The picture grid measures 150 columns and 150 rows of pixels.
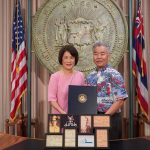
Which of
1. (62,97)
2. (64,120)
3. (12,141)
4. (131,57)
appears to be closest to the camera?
(64,120)

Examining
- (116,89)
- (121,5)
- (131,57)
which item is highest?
(121,5)

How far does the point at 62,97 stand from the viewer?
2.73m

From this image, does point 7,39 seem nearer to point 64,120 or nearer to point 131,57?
point 131,57

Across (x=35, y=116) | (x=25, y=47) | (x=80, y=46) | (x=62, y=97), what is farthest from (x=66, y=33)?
(x=62, y=97)

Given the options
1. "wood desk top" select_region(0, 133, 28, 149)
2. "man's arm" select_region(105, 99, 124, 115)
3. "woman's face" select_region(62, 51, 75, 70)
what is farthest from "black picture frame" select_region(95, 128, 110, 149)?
"woman's face" select_region(62, 51, 75, 70)

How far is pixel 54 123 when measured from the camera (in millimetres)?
1826

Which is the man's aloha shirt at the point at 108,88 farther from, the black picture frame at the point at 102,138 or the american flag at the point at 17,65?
the american flag at the point at 17,65

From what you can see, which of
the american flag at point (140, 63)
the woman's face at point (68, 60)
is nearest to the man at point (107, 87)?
the woman's face at point (68, 60)

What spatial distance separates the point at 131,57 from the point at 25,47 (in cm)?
140

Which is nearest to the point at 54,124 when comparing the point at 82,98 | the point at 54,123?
the point at 54,123

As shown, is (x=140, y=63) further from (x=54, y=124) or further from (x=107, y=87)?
(x=54, y=124)

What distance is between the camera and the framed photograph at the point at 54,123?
1.81 meters

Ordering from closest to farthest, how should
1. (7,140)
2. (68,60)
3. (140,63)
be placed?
(7,140) < (68,60) < (140,63)

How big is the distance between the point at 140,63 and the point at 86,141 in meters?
2.25
